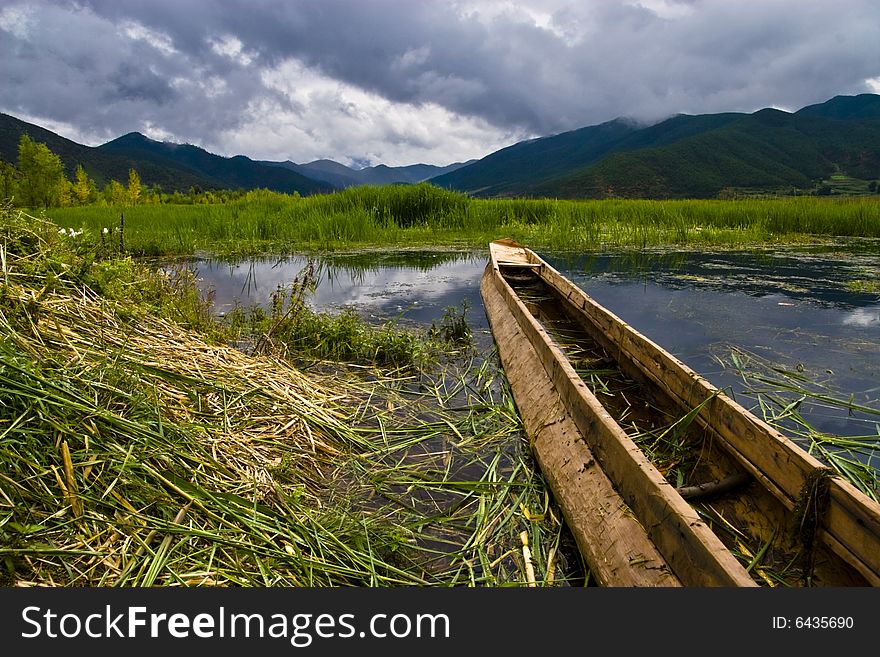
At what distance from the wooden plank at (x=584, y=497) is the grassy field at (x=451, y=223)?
810cm

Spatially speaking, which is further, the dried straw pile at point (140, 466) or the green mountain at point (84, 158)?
the green mountain at point (84, 158)

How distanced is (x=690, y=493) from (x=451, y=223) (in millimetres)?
11598

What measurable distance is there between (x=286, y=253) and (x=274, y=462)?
800 centimetres

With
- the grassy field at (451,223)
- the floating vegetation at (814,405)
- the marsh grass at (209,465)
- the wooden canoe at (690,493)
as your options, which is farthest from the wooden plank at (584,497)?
the grassy field at (451,223)

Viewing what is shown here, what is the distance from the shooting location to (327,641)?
138 cm

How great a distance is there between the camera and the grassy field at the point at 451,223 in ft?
35.8

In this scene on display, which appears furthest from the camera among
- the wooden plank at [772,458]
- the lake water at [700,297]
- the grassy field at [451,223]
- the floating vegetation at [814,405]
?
the grassy field at [451,223]

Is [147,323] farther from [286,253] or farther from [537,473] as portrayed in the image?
[286,253]

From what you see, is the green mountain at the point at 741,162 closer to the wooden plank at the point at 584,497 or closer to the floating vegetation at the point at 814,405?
the floating vegetation at the point at 814,405

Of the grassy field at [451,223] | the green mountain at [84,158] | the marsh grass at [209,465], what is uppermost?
the green mountain at [84,158]

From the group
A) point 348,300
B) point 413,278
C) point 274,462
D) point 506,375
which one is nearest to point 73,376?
point 274,462

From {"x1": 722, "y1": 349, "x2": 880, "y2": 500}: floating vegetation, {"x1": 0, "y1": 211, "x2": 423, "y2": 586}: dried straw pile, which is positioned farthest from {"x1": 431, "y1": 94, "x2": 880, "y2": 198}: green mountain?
{"x1": 0, "y1": 211, "x2": 423, "y2": 586}: dried straw pile

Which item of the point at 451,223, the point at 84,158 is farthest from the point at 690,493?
the point at 84,158

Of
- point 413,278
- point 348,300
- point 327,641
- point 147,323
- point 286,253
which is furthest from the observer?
point 286,253
